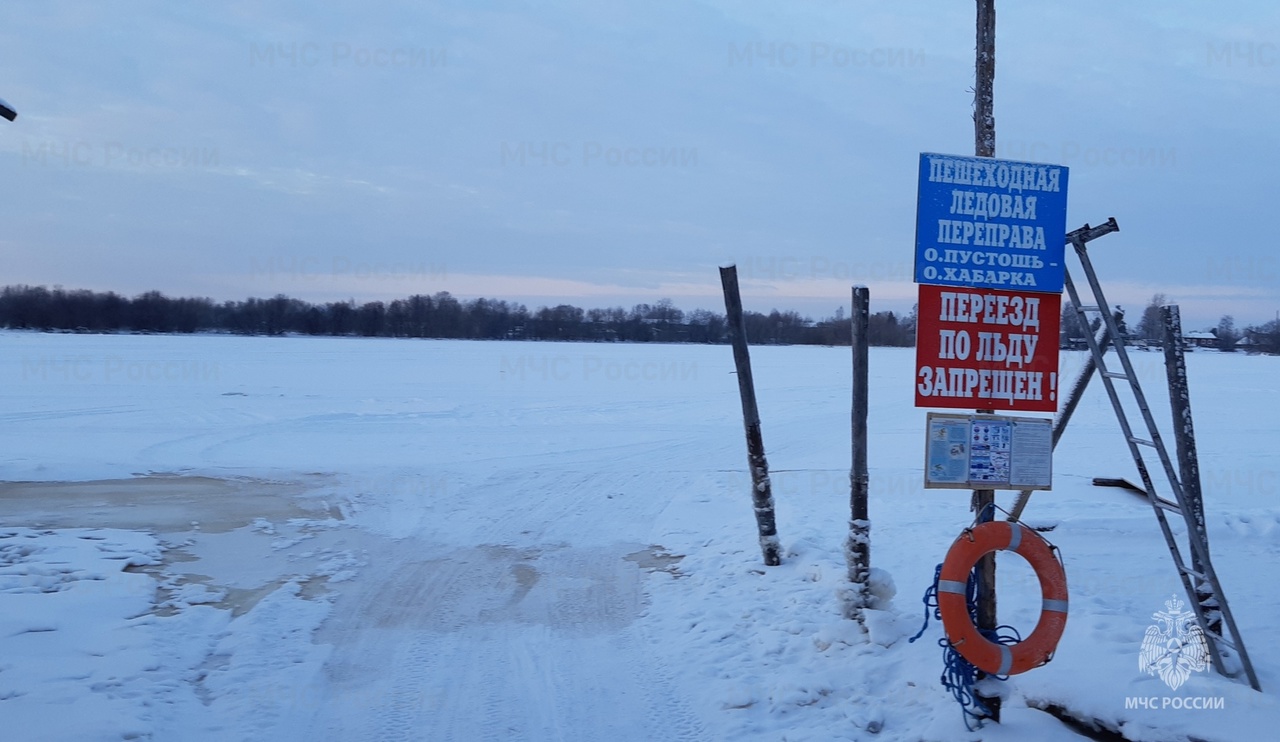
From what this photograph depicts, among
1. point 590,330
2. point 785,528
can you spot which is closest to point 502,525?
point 785,528

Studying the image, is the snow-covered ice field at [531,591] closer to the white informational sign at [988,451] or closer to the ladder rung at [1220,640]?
the ladder rung at [1220,640]

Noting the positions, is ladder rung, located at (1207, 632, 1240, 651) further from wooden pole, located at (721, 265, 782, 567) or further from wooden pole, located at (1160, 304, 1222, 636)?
wooden pole, located at (721, 265, 782, 567)

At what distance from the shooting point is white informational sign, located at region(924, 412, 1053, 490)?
4.57m

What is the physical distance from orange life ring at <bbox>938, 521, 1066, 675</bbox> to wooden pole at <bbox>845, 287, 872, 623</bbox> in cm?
144

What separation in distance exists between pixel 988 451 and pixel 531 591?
3.93 m

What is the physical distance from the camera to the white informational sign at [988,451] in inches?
180

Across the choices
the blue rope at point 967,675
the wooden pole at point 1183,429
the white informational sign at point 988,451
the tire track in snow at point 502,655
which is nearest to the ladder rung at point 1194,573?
the wooden pole at point 1183,429

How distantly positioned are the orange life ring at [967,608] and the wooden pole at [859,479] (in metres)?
1.44

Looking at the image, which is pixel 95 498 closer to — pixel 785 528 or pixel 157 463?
pixel 157 463

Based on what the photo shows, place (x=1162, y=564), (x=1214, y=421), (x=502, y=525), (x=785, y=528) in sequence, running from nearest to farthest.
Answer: (x=1162, y=564)
(x=785, y=528)
(x=502, y=525)
(x=1214, y=421)

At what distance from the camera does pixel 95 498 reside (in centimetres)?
986

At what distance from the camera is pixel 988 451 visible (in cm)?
459

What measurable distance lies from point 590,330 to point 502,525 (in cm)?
7691

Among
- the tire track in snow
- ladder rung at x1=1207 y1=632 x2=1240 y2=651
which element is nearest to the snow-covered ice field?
the tire track in snow
